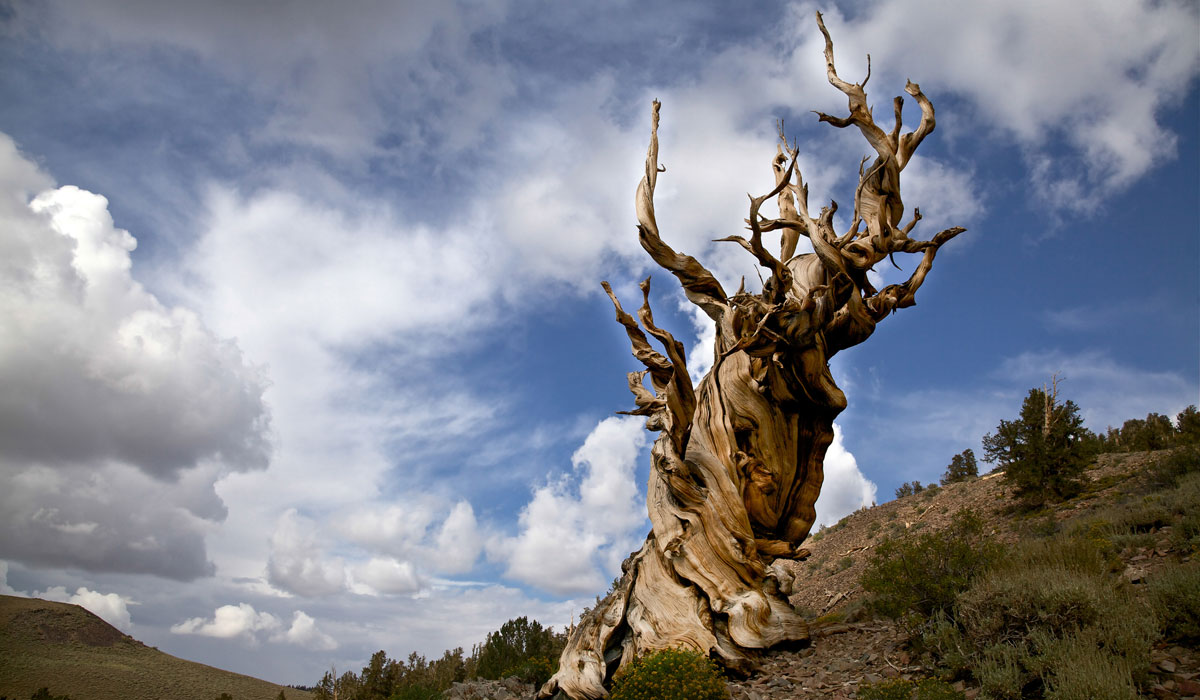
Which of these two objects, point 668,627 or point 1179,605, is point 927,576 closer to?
point 1179,605

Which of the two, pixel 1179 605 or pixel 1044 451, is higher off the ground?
pixel 1044 451

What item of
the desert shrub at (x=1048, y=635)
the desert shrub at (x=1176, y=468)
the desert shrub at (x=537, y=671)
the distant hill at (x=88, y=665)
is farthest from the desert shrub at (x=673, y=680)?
the distant hill at (x=88, y=665)

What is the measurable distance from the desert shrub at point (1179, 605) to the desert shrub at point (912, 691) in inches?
77.9

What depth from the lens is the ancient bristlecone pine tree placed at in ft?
30.5

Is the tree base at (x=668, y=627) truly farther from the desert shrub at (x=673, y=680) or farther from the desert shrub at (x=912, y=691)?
the desert shrub at (x=912, y=691)

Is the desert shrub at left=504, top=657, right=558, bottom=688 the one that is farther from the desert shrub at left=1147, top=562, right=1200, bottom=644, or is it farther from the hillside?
A: the desert shrub at left=1147, top=562, right=1200, bottom=644

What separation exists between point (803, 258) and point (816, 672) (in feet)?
22.9

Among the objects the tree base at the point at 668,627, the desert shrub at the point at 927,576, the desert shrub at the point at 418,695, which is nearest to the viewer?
the desert shrub at the point at 927,576

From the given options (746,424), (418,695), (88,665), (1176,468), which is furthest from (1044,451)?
(88,665)

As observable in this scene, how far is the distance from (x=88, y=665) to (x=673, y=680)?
678 inches

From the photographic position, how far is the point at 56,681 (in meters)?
15.3

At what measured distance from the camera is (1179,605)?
19.7ft

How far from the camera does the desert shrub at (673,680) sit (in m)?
7.12

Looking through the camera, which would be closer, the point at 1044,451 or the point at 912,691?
the point at 912,691
